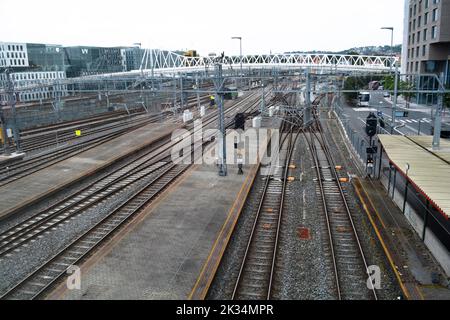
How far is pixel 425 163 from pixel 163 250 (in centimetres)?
955

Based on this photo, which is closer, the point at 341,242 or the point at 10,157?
the point at 341,242

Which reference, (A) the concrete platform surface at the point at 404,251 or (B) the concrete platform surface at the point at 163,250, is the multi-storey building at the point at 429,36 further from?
(B) the concrete platform surface at the point at 163,250

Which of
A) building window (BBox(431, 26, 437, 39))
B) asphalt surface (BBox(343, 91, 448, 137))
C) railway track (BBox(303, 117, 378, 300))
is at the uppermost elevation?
building window (BBox(431, 26, 437, 39))

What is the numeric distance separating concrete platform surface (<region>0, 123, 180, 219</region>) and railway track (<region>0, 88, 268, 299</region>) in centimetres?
117

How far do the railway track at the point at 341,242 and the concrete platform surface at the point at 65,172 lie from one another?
38.6ft

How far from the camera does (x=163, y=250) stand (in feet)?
36.6

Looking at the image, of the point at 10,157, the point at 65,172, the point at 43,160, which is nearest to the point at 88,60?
the point at 10,157

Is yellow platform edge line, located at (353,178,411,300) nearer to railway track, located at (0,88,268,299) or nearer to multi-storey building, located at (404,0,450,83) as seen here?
railway track, located at (0,88,268,299)

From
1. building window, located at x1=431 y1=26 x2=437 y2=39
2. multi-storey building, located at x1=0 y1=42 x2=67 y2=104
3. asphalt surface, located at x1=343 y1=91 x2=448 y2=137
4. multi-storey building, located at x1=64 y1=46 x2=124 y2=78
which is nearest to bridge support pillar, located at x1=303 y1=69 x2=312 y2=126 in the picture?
asphalt surface, located at x1=343 y1=91 x2=448 y2=137

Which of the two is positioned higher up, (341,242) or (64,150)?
(64,150)

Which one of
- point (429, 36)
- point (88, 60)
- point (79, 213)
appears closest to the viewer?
point (79, 213)

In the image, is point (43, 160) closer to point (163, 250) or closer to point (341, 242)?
point (163, 250)

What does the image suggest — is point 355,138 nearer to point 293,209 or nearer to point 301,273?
point 293,209

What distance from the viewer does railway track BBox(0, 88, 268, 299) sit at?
398 inches
